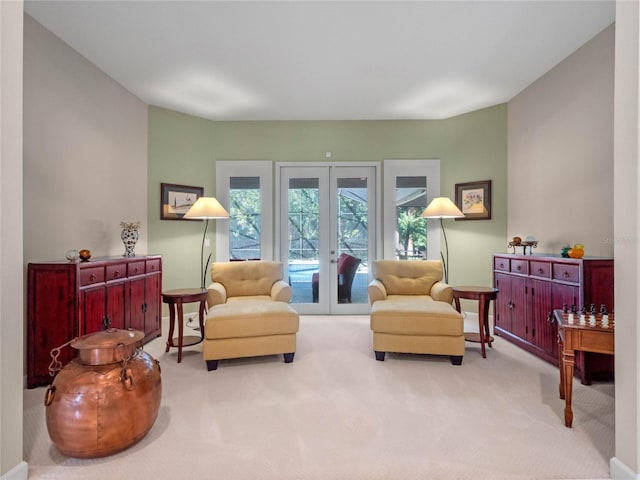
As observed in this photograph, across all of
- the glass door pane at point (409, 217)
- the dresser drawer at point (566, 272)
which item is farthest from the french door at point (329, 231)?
the dresser drawer at point (566, 272)

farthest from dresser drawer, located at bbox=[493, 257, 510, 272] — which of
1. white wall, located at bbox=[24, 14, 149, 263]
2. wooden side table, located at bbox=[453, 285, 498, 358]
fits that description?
white wall, located at bbox=[24, 14, 149, 263]

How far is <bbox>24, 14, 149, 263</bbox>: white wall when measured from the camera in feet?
9.73

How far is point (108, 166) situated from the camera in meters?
3.98

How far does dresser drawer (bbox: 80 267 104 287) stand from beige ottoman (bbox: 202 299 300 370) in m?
1.02

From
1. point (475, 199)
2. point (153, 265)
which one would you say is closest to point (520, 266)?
point (475, 199)

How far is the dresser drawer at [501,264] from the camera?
3.82 meters

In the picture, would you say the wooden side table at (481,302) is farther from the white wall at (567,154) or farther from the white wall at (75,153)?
the white wall at (75,153)

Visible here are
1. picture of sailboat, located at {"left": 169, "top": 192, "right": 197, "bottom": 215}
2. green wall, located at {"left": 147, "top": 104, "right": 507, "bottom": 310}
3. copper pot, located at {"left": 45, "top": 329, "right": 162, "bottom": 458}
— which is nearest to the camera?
copper pot, located at {"left": 45, "top": 329, "right": 162, "bottom": 458}

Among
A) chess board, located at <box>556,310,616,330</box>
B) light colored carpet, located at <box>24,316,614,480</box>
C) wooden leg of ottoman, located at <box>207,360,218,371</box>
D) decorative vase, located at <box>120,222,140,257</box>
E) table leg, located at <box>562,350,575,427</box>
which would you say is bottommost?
light colored carpet, located at <box>24,316,614,480</box>

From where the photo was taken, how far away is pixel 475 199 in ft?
16.2

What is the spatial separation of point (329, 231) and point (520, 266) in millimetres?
2600

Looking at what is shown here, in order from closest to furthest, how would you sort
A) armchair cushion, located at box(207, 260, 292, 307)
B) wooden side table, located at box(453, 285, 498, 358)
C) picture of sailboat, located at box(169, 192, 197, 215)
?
wooden side table, located at box(453, 285, 498, 358) < armchair cushion, located at box(207, 260, 292, 307) < picture of sailboat, located at box(169, 192, 197, 215)

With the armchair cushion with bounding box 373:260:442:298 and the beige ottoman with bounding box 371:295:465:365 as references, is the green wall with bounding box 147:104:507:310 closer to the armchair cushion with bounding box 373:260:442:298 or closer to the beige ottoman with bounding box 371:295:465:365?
the armchair cushion with bounding box 373:260:442:298
